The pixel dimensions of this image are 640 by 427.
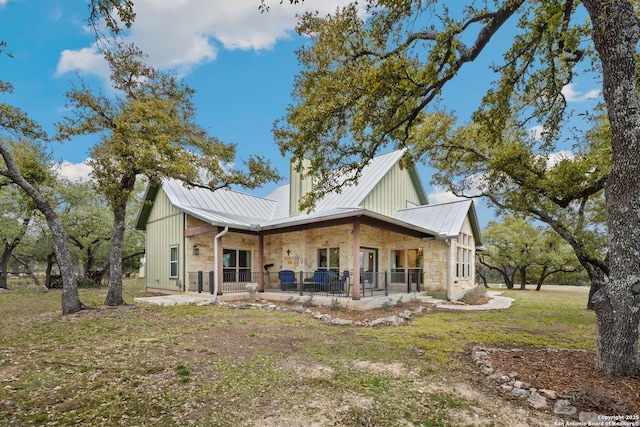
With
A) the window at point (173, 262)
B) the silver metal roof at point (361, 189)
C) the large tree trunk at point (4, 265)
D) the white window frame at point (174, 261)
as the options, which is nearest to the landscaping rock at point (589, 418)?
the silver metal roof at point (361, 189)

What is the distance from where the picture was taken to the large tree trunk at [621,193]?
4.41 m

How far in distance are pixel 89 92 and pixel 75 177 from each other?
12.8m

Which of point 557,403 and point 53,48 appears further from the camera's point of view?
point 53,48

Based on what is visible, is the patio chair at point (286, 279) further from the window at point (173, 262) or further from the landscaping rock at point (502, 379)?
the landscaping rock at point (502, 379)

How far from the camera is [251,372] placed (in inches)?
192

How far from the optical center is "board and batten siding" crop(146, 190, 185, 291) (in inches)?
605

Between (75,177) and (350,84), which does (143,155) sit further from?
(75,177)

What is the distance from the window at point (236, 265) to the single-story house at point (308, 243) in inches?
1.8

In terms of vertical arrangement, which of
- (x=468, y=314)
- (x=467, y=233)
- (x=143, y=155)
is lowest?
(x=468, y=314)

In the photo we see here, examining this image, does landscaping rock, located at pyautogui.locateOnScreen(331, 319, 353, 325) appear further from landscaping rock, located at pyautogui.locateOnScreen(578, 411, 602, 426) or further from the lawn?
landscaping rock, located at pyautogui.locateOnScreen(578, 411, 602, 426)

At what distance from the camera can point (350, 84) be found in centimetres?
592

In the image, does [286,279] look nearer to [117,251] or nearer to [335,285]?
[335,285]

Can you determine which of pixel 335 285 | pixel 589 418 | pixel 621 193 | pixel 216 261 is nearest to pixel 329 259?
pixel 335 285

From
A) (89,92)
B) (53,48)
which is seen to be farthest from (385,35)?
(89,92)
